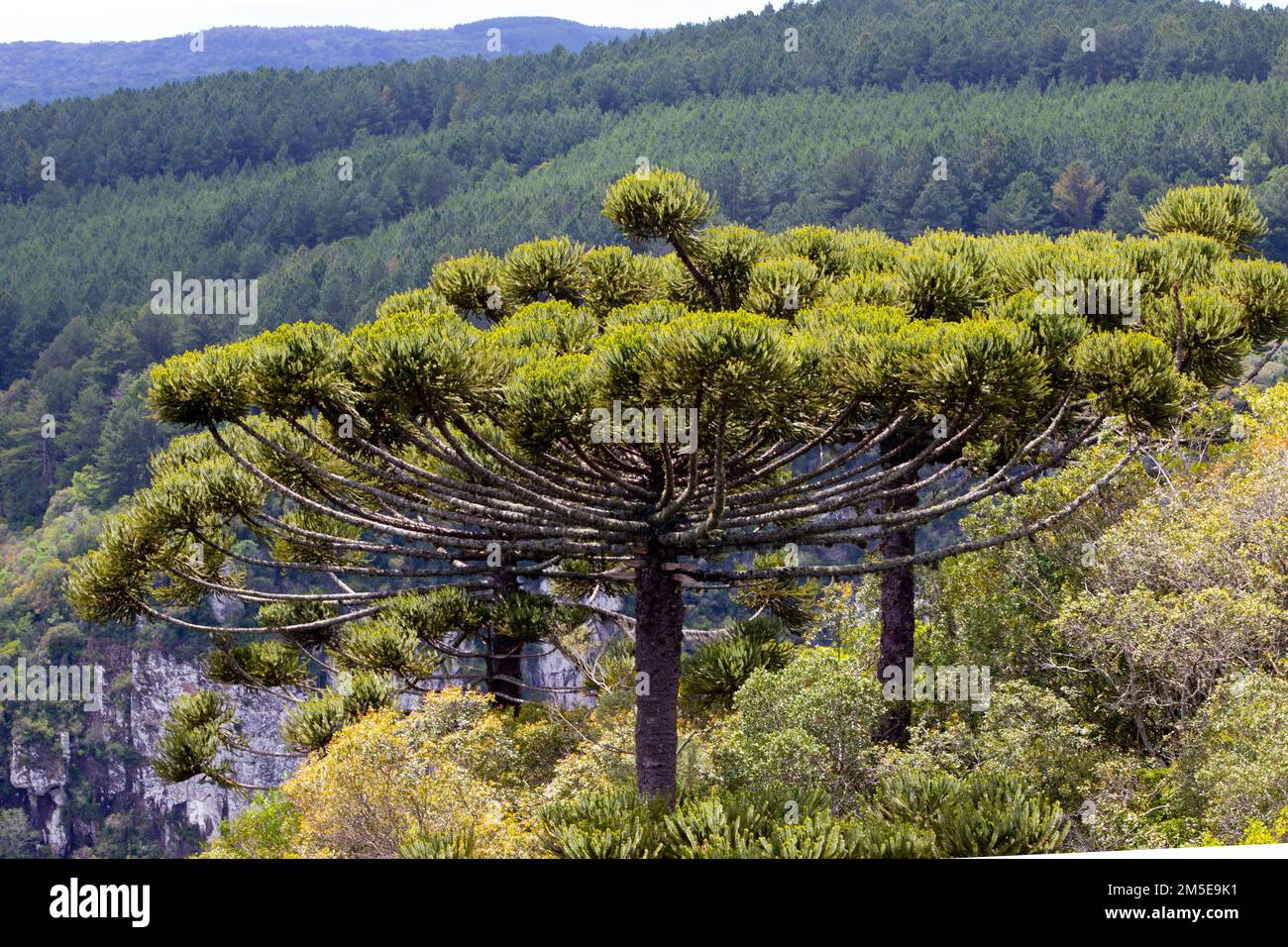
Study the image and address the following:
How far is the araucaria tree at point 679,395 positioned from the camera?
11.0m

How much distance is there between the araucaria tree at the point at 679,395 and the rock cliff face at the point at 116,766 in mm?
98861

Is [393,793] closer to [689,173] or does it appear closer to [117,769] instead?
[117,769]

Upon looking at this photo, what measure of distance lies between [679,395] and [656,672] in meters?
4.23

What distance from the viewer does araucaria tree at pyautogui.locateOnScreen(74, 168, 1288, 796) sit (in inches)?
435

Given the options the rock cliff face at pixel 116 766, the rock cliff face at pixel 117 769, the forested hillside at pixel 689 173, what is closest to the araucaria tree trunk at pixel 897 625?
the rock cliff face at pixel 117 769

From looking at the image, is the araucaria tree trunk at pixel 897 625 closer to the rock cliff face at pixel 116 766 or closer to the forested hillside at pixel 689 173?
the rock cliff face at pixel 116 766

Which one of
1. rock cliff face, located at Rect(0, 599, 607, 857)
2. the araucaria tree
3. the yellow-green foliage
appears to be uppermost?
the araucaria tree

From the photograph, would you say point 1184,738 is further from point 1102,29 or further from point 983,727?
point 1102,29

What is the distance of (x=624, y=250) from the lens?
58.3 feet

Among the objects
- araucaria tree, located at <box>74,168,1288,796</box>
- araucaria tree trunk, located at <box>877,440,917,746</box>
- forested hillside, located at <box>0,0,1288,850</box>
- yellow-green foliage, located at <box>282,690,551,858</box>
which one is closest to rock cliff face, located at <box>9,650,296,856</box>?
forested hillside, located at <box>0,0,1288,850</box>

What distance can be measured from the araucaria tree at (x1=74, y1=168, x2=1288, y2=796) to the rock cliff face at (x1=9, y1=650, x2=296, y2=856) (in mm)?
98861

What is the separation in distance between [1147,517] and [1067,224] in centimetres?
13476

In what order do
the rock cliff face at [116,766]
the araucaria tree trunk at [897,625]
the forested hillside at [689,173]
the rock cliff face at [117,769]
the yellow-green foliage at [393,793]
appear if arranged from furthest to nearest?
the forested hillside at [689,173] → the rock cliff face at [116,766] → the rock cliff face at [117,769] → the araucaria tree trunk at [897,625] → the yellow-green foliage at [393,793]

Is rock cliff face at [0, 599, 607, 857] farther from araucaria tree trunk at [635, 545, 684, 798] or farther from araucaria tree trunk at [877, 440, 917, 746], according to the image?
araucaria tree trunk at [635, 545, 684, 798]
